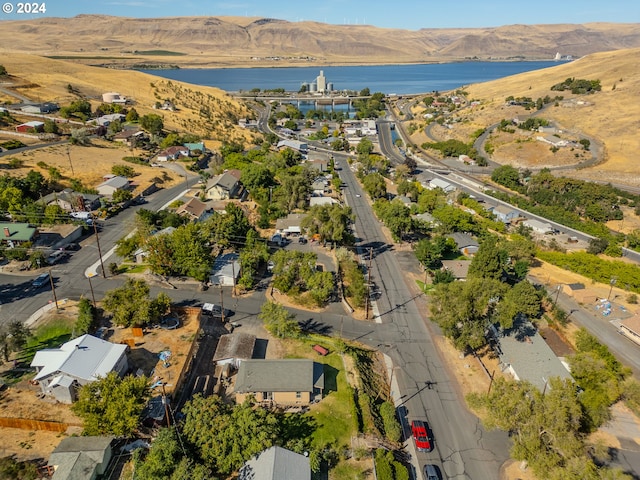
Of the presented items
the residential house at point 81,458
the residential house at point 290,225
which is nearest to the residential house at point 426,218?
the residential house at point 290,225

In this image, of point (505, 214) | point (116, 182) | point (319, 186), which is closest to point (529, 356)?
point (505, 214)

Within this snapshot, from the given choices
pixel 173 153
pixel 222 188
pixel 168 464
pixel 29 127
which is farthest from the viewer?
pixel 173 153

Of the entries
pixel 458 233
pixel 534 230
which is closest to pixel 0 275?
pixel 458 233

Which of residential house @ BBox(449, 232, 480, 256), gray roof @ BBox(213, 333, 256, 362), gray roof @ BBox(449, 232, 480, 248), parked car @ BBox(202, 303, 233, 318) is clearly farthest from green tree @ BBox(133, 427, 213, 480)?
gray roof @ BBox(449, 232, 480, 248)

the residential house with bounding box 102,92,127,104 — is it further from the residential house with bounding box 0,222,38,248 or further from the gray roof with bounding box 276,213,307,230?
the gray roof with bounding box 276,213,307,230

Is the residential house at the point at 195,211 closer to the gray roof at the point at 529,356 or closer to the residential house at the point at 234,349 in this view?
the residential house at the point at 234,349

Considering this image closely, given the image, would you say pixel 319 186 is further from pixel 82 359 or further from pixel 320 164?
pixel 82 359
